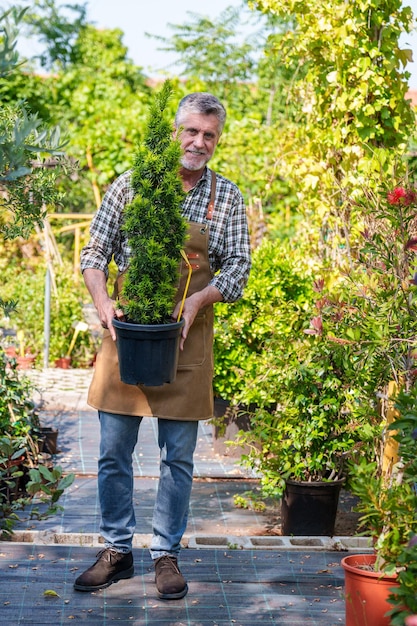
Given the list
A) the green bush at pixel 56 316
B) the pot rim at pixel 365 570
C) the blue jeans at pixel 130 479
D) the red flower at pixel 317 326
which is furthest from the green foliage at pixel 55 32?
the pot rim at pixel 365 570

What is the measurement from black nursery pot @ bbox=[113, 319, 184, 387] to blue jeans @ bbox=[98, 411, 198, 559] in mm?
292

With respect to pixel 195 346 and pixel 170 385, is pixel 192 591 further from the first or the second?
pixel 195 346

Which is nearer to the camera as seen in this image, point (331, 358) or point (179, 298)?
point (179, 298)

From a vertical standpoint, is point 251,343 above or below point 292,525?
above

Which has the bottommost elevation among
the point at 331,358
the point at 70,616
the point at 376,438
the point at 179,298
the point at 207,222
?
the point at 70,616

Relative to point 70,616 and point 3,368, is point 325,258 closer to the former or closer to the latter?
point 3,368

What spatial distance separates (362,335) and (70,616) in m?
1.45

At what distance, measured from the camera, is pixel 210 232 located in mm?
3566

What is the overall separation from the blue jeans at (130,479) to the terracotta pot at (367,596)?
85 cm

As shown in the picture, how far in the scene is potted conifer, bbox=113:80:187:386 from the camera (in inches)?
125

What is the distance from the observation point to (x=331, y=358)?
4148mm

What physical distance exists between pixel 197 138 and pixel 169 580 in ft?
5.29

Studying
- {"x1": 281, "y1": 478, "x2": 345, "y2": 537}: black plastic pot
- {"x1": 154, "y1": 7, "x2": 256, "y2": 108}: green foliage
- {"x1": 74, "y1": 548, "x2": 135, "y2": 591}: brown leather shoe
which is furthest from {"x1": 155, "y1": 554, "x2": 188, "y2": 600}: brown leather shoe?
{"x1": 154, "y1": 7, "x2": 256, "y2": 108}: green foliage

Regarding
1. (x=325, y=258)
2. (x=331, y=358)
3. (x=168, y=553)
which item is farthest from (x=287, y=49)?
(x=168, y=553)
